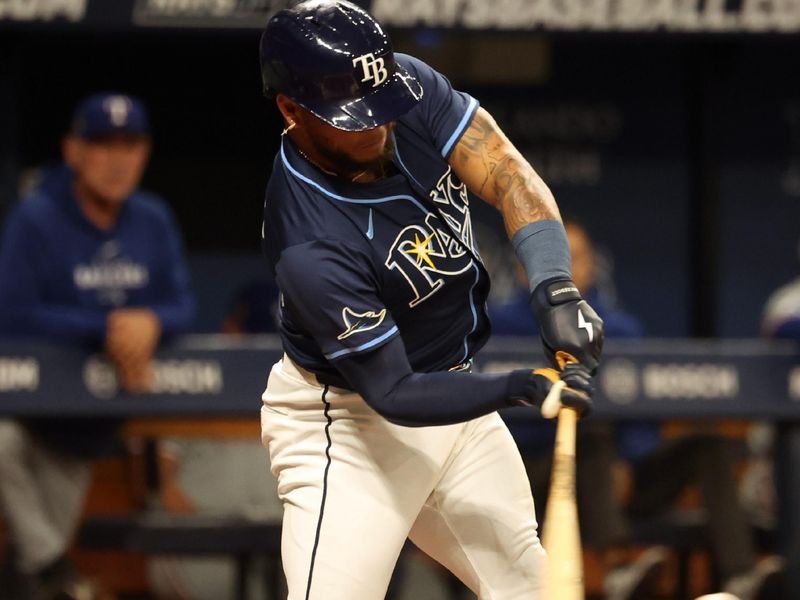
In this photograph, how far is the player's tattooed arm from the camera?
3.09 m

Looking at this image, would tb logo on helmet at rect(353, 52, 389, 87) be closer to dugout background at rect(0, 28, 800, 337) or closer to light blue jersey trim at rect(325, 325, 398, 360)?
light blue jersey trim at rect(325, 325, 398, 360)

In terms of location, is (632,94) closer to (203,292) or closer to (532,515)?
(203,292)

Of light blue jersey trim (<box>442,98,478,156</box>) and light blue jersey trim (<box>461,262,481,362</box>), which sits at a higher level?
light blue jersey trim (<box>442,98,478,156</box>)

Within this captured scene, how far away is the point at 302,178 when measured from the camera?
117 inches

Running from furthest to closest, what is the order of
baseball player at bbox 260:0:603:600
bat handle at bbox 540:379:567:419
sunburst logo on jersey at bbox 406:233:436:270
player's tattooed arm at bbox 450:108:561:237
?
player's tattooed arm at bbox 450:108:561:237 → sunburst logo on jersey at bbox 406:233:436:270 → baseball player at bbox 260:0:603:600 → bat handle at bbox 540:379:567:419

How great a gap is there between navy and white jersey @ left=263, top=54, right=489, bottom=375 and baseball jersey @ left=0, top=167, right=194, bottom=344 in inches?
72.9

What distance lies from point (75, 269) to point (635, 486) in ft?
6.76

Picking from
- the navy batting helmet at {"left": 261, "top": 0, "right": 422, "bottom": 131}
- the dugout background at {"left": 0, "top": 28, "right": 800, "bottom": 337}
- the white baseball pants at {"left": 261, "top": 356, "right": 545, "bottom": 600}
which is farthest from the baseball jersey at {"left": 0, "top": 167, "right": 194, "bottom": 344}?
the navy batting helmet at {"left": 261, "top": 0, "right": 422, "bottom": 131}

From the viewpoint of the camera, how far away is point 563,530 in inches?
110

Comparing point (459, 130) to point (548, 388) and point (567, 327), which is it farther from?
point (548, 388)

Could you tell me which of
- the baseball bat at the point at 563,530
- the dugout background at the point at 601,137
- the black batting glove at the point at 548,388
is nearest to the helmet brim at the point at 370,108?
the black batting glove at the point at 548,388

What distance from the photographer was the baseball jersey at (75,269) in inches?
191

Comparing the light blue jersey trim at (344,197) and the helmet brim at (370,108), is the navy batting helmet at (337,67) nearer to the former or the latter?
the helmet brim at (370,108)

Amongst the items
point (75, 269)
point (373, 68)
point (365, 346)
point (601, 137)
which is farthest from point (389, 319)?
point (601, 137)
